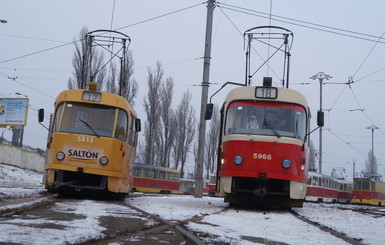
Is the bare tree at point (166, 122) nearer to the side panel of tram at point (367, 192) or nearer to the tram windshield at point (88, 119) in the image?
the side panel of tram at point (367, 192)

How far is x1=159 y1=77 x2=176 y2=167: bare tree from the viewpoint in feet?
148

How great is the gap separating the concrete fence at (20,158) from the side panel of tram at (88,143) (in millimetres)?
29720

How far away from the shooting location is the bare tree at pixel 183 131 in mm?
50219

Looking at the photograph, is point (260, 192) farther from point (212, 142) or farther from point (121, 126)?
point (212, 142)

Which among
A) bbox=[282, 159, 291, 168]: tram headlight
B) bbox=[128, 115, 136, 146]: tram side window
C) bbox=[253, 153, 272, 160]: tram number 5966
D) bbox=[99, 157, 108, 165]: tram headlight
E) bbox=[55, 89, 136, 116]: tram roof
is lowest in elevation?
bbox=[99, 157, 108, 165]: tram headlight

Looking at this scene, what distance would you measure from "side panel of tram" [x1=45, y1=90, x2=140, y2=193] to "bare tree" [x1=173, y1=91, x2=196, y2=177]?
3720 cm

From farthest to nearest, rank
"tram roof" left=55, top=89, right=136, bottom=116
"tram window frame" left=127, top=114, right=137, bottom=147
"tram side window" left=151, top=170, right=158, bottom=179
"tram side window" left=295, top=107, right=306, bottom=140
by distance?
"tram side window" left=151, top=170, right=158, bottom=179 < "tram window frame" left=127, top=114, right=137, bottom=147 < "tram roof" left=55, top=89, right=136, bottom=116 < "tram side window" left=295, top=107, right=306, bottom=140

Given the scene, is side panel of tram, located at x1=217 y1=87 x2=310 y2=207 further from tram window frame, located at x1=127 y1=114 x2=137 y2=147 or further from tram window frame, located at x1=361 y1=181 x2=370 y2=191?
tram window frame, located at x1=361 y1=181 x2=370 y2=191

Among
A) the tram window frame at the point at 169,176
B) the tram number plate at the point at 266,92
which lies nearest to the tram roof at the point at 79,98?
the tram number plate at the point at 266,92

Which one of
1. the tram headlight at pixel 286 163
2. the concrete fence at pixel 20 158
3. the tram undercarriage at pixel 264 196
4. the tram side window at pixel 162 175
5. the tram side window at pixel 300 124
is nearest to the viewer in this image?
the tram headlight at pixel 286 163

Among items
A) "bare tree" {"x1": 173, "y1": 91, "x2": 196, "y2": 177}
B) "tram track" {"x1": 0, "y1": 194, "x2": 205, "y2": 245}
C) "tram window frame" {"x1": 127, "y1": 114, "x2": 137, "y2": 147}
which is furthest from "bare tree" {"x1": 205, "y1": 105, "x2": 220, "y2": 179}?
"tram track" {"x1": 0, "y1": 194, "x2": 205, "y2": 245}

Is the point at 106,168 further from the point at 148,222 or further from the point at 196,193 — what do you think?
the point at 196,193

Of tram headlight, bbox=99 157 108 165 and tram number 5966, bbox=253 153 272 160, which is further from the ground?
tram number 5966, bbox=253 153 272 160

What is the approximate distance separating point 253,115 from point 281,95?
0.89 m
